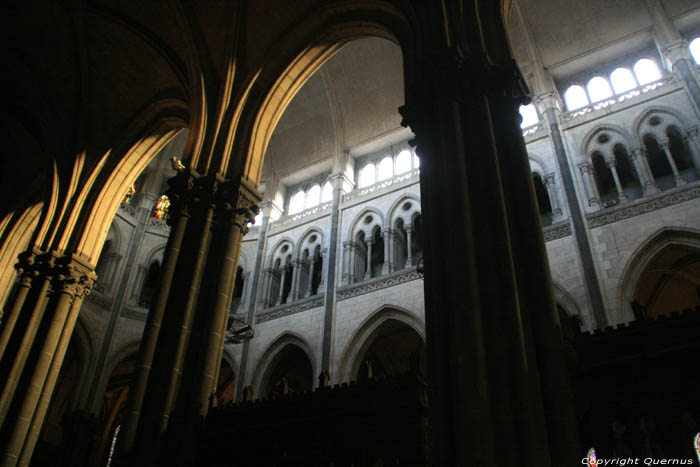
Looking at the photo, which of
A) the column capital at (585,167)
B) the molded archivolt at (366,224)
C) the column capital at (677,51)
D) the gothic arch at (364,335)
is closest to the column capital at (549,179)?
the column capital at (585,167)

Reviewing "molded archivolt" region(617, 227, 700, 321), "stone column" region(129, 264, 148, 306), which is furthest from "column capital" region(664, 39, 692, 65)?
"stone column" region(129, 264, 148, 306)

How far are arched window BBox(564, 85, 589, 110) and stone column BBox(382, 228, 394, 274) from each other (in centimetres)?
606

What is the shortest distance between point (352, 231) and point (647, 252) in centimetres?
779

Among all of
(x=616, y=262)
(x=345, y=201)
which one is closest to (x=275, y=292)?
(x=345, y=201)

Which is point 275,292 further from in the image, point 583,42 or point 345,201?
point 583,42

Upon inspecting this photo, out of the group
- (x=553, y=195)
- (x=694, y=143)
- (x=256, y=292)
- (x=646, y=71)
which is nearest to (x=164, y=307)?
(x=553, y=195)

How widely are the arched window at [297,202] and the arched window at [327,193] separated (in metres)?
0.86

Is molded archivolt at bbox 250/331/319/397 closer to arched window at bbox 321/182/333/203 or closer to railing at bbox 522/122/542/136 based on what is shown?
arched window at bbox 321/182/333/203

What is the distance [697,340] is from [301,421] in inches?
138

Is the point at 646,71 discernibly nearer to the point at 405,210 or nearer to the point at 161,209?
the point at 405,210

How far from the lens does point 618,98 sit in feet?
44.4

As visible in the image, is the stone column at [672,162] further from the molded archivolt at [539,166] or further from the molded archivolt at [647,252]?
the molded archivolt at [539,166]

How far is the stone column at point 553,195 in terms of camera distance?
495 inches

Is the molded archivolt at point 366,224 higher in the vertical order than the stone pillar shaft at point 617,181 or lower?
higher
